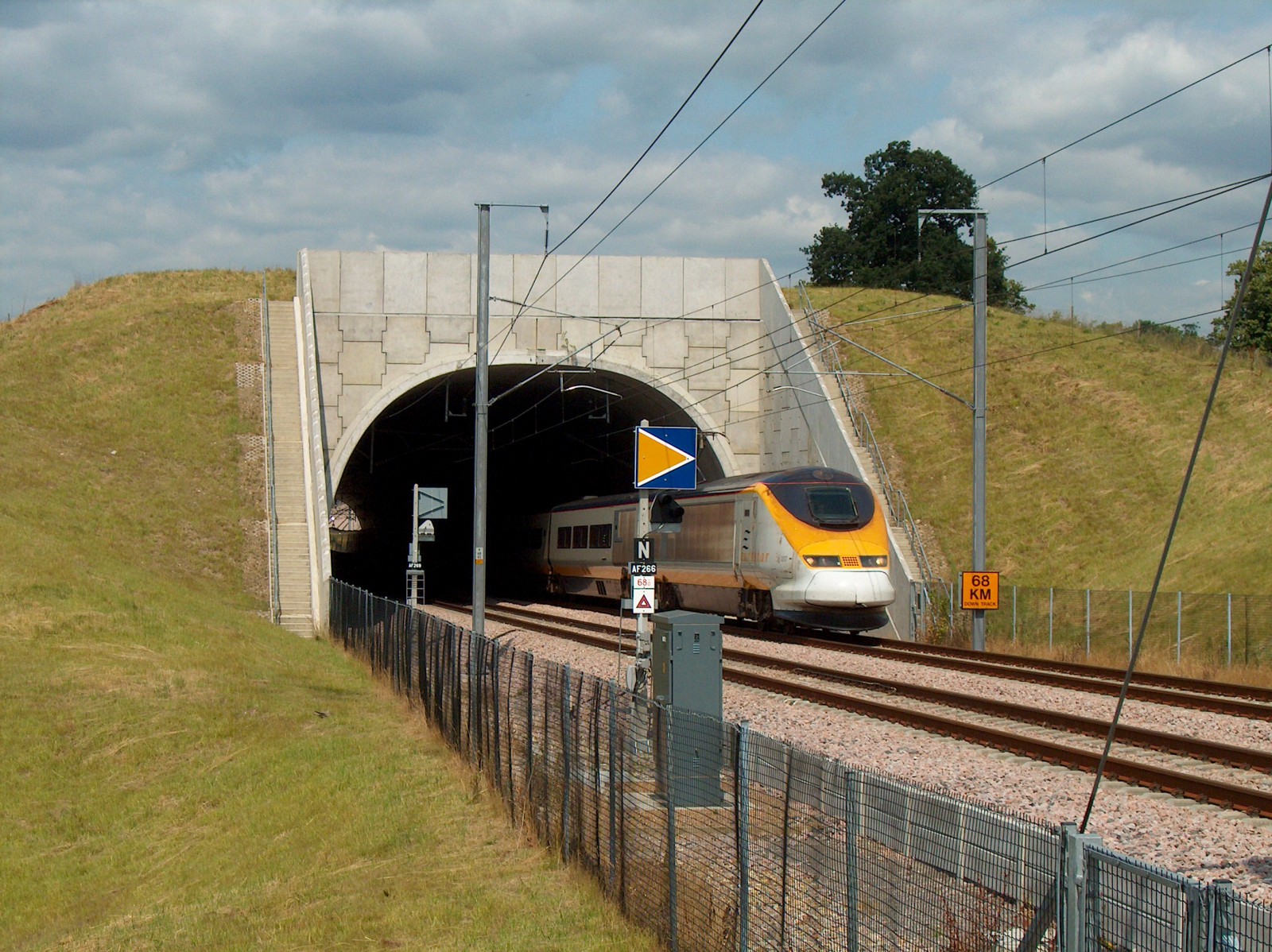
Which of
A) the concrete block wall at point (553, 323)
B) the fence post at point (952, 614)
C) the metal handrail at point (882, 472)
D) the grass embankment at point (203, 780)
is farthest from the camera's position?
the concrete block wall at point (553, 323)

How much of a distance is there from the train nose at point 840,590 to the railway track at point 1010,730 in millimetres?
2934

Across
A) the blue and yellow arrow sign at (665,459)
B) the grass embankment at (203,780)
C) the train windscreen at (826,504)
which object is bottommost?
the grass embankment at (203,780)

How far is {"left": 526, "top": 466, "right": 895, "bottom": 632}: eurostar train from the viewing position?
26250 mm

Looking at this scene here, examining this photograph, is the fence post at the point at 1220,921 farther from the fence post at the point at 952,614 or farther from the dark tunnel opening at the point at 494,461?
the dark tunnel opening at the point at 494,461

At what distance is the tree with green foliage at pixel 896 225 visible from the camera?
252 ft

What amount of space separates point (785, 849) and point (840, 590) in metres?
20.3

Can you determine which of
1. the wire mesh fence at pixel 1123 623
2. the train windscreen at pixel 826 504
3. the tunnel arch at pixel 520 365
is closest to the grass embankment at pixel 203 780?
the tunnel arch at pixel 520 365

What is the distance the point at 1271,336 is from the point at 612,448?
28079 mm

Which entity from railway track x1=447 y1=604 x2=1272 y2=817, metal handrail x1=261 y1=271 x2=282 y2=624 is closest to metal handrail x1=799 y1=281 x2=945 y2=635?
railway track x1=447 y1=604 x2=1272 y2=817

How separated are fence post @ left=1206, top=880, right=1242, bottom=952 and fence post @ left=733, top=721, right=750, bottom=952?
3.05 meters

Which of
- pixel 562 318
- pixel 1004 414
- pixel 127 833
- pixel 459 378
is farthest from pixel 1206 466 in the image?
pixel 127 833

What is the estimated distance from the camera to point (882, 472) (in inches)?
1380

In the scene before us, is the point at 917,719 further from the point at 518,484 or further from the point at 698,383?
the point at 518,484

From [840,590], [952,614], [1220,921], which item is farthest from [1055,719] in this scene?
[952,614]
